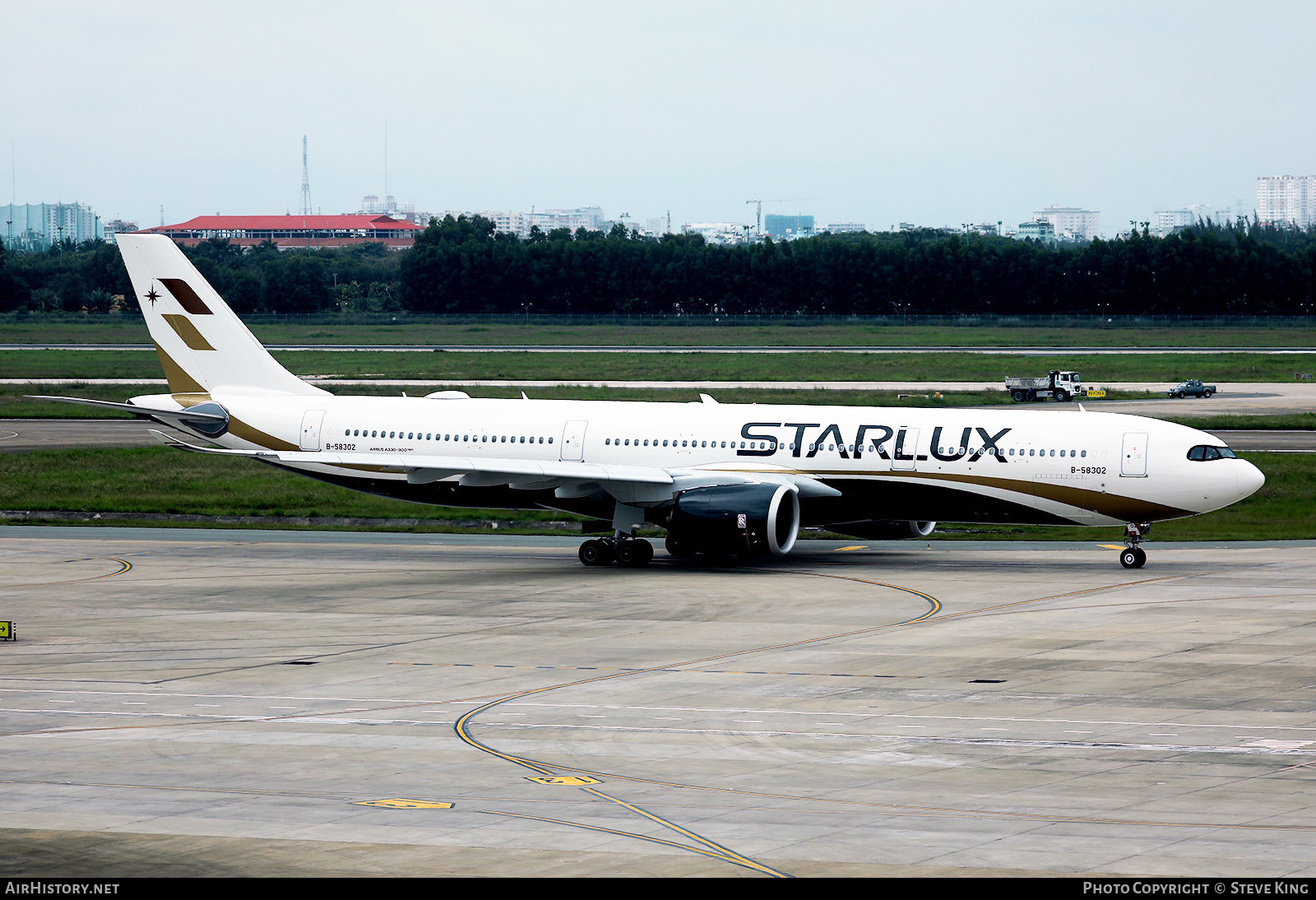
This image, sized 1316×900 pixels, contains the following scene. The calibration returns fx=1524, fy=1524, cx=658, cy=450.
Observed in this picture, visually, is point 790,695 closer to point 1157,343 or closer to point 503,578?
point 503,578

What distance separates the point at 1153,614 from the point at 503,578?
57.3 ft

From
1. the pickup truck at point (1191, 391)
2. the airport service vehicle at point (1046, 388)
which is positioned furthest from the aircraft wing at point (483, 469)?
the pickup truck at point (1191, 391)

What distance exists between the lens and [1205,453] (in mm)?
41781

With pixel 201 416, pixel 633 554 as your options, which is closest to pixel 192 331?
pixel 201 416

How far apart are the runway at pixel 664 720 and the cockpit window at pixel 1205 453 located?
3173mm

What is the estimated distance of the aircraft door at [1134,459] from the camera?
41.6m

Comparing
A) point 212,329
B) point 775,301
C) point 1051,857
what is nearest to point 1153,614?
point 1051,857

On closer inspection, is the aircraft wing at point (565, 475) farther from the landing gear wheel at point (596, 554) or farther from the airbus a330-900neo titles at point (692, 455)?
the landing gear wheel at point (596, 554)

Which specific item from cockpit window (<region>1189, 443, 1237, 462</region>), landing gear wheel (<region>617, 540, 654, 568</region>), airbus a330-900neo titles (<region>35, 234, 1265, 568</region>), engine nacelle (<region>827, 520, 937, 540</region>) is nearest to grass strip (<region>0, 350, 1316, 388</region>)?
airbus a330-900neo titles (<region>35, 234, 1265, 568</region>)

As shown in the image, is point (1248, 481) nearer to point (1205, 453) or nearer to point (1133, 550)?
point (1205, 453)

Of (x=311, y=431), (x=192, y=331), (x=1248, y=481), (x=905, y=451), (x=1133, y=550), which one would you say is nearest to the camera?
(x=1248, y=481)

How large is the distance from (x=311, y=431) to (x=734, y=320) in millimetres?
142201

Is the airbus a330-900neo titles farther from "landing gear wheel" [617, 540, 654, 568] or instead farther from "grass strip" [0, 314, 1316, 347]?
"grass strip" [0, 314, 1316, 347]

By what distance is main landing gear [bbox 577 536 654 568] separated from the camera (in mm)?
44562
